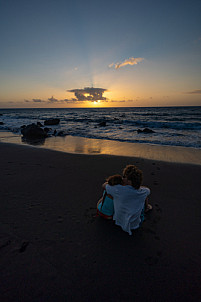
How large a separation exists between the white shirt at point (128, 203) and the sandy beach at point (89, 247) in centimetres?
24

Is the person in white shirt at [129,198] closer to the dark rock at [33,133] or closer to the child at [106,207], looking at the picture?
the child at [106,207]

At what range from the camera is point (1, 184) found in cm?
429

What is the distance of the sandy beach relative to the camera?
1.85 m

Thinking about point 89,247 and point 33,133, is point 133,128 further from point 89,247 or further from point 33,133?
point 89,247

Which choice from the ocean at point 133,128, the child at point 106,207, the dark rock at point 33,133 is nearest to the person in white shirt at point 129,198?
the child at point 106,207

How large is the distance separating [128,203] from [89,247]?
3.28 ft

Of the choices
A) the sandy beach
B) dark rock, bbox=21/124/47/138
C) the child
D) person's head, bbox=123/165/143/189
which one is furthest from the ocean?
person's head, bbox=123/165/143/189

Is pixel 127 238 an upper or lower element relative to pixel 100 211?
lower

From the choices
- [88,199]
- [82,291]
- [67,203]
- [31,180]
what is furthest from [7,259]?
[31,180]

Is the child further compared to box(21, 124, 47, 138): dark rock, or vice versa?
box(21, 124, 47, 138): dark rock

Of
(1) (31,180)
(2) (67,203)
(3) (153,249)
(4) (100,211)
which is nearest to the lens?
(3) (153,249)

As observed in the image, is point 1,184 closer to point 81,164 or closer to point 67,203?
point 67,203

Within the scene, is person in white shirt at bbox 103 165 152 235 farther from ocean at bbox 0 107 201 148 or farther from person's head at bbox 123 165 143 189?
ocean at bbox 0 107 201 148

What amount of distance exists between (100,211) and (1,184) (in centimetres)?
327
